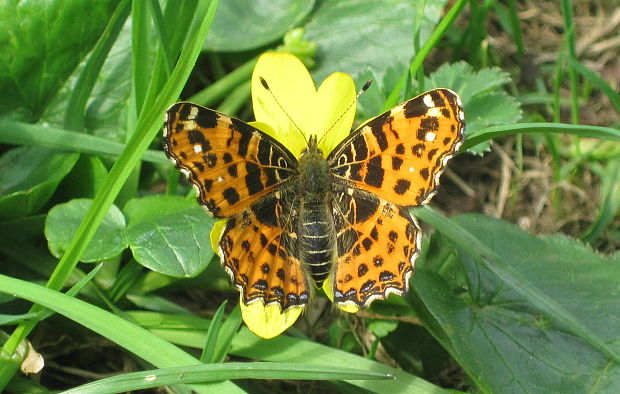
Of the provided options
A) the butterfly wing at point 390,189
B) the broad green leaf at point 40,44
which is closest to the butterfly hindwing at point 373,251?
the butterfly wing at point 390,189

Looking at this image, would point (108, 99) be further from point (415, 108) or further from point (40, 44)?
point (415, 108)

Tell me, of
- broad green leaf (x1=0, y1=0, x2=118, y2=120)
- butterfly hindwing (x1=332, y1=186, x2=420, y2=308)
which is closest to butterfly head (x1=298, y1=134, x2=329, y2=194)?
butterfly hindwing (x1=332, y1=186, x2=420, y2=308)

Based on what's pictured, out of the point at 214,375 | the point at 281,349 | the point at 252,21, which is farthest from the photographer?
the point at 252,21

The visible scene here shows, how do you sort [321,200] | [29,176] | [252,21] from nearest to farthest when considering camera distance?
[321,200] → [29,176] → [252,21]

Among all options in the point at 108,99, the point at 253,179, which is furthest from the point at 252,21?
the point at 253,179

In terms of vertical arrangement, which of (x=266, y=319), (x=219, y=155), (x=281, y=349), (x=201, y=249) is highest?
(x=219, y=155)

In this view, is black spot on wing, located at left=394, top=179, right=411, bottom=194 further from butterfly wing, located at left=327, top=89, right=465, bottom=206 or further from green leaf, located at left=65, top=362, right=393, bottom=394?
green leaf, located at left=65, top=362, right=393, bottom=394
